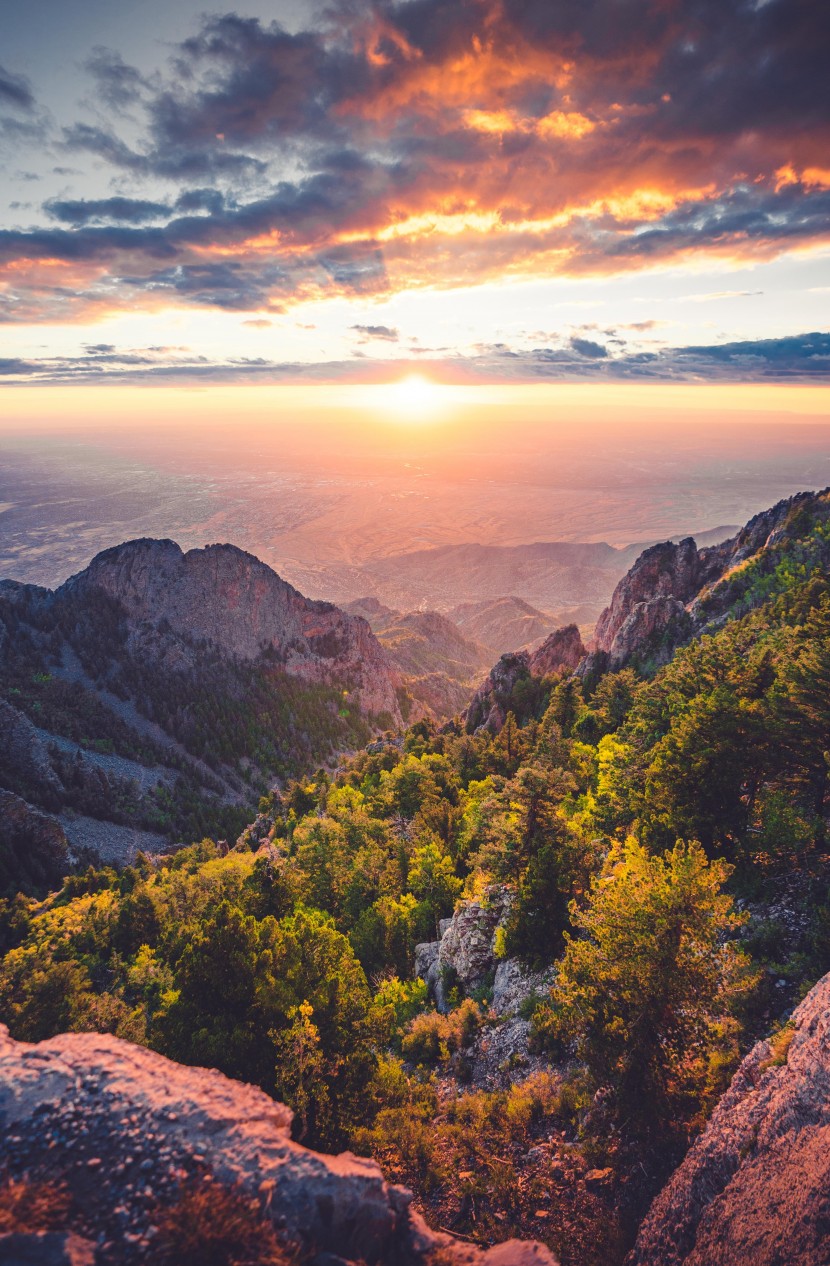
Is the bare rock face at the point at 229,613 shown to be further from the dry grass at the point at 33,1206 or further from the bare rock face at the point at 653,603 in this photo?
the dry grass at the point at 33,1206

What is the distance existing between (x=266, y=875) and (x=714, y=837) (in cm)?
1974

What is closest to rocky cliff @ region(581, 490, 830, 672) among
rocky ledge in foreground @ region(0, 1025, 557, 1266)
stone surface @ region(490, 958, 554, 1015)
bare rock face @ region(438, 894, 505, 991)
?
bare rock face @ region(438, 894, 505, 991)

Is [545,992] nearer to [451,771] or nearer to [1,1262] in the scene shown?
[1,1262]

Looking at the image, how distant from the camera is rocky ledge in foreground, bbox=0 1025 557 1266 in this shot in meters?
6.38

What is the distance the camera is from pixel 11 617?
130375 mm

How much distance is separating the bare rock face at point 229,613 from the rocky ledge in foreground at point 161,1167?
5508 inches

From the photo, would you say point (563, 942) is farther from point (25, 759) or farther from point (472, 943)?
point (25, 759)

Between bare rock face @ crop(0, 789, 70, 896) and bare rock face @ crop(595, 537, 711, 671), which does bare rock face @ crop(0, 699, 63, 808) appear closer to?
bare rock face @ crop(0, 789, 70, 896)

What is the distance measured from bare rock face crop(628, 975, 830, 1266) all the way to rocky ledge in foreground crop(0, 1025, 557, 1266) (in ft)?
11.8

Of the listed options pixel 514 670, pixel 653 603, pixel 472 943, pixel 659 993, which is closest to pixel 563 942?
pixel 472 943

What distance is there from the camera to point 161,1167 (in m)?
6.91

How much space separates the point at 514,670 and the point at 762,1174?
7930cm

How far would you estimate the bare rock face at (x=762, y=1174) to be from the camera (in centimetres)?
817

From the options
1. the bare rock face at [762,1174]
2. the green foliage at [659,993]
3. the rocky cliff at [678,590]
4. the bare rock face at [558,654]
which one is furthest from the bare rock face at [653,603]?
the bare rock face at [762,1174]
